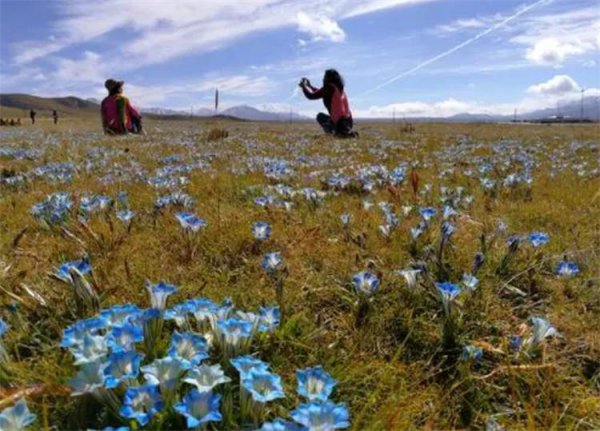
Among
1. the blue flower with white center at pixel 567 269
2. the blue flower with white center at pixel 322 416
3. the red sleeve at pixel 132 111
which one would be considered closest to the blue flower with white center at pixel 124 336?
the blue flower with white center at pixel 322 416

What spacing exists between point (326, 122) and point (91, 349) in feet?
74.9

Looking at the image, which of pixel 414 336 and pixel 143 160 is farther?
pixel 143 160

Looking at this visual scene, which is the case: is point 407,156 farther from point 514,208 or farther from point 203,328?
point 203,328

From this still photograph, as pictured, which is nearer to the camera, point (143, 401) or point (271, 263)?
point (143, 401)

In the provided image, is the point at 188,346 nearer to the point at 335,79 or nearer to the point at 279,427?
the point at 279,427

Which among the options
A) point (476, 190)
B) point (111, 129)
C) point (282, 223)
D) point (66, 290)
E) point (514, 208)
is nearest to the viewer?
point (66, 290)

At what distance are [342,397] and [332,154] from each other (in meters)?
11.2

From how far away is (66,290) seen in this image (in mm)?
3059

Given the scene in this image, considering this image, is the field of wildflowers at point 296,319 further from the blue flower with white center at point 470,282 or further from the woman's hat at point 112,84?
the woman's hat at point 112,84

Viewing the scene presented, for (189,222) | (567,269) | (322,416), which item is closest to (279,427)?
(322,416)

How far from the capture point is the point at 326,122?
2403 centimetres

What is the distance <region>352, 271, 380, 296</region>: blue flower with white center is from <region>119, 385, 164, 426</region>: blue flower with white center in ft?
4.81

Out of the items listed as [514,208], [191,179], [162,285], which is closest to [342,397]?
[162,285]

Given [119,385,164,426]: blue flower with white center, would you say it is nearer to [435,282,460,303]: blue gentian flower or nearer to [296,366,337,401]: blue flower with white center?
[296,366,337,401]: blue flower with white center
